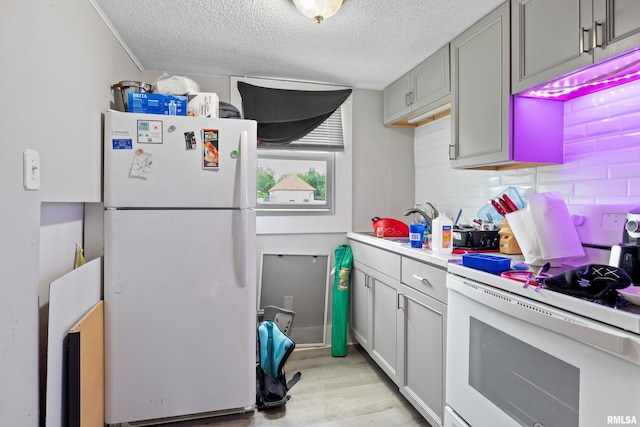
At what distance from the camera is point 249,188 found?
196 cm

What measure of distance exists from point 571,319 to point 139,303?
185 cm

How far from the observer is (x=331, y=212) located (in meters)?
3.01

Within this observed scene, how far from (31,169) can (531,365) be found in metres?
1.76

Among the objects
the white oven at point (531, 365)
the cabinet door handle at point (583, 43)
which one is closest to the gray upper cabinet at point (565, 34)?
the cabinet door handle at point (583, 43)

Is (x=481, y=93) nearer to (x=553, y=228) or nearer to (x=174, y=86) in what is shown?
(x=553, y=228)

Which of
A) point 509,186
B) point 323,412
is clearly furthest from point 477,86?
point 323,412

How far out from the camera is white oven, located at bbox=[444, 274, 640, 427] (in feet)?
2.88

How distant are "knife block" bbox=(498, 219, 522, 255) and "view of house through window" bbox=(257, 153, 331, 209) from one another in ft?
4.89

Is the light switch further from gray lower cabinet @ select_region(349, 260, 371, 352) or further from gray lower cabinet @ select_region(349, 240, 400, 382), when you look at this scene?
gray lower cabinet @ select_region(349, 260, 371, 352)

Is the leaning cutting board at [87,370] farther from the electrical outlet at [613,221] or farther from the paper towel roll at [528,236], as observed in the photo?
the electrical outlet at [613,221]

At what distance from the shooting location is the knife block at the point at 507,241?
5.90 feet

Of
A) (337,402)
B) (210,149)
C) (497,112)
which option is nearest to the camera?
(497,112)

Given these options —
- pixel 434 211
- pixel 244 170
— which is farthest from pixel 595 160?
pixel 244 170

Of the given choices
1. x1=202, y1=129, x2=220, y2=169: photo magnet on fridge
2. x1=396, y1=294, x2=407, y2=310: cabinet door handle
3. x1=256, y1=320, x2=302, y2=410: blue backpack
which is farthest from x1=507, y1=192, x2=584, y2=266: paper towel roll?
x1=202, y1=129, x2=220, y2=169: photo magnet on fridge
